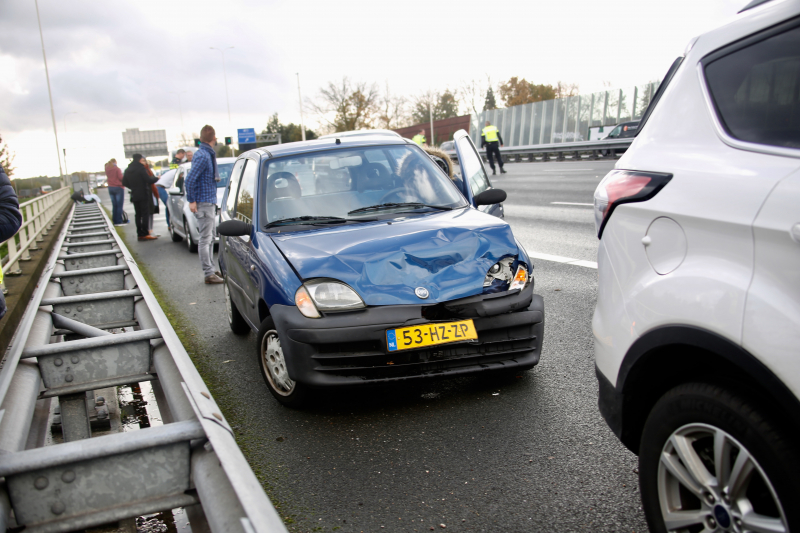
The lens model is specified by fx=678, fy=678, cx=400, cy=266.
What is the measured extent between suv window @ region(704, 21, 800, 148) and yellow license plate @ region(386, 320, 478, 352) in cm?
207

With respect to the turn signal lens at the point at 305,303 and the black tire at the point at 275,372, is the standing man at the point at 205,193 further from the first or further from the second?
the turn signal lens at the point at 305,303

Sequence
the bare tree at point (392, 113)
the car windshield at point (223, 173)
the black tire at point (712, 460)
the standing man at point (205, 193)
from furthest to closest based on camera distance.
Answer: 1. the bare tree at point (392, 113)
2. the car windshield at point (223, 173)
3. the standing man at point (205, 193)
4. the black tire at point (712, 460)

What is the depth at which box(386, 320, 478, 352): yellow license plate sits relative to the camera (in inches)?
152

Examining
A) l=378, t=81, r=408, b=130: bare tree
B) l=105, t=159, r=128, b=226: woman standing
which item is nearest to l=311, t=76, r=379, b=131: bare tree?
l=378, t=81, r=408, b=130: bare tree

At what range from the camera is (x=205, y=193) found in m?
→ 9.18

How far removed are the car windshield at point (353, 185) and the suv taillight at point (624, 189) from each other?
249 centimetres

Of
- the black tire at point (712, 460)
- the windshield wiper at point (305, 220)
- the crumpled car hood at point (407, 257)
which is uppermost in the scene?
the windshield wiper at point (305, 220)

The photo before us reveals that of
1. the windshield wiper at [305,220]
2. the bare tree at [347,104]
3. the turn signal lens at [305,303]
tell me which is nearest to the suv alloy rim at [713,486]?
the turn signal lens at [305,303]

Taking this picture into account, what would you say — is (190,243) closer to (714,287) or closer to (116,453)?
(116,453)

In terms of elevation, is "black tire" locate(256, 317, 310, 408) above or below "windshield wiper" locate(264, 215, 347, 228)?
below

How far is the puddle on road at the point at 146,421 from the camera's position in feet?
10.3

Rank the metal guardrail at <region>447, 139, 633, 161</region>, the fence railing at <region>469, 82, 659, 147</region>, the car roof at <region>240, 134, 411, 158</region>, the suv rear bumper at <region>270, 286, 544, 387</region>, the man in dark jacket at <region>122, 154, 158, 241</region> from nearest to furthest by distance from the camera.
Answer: the suv rear bumper at <region>270, 286, 544, 387</region> < the car roof at <region>240, 134, 411, 158</region> < the man in dark jacket at <region>122, 154, 158, 241</region> < the metal guardrail at <region>447, 139, 633, 161</region> < the fence railing at <region>469, 82, 659, 147</region>

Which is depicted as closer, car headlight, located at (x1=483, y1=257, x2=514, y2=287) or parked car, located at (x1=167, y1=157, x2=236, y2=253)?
car headlight, located at (x1=483, y1=257, x2=514, y2=287)

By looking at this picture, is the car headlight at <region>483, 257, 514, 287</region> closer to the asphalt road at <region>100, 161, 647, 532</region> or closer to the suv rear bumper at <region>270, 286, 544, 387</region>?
the suv rear bumper at <region>270, 286, 544, 387</region>
